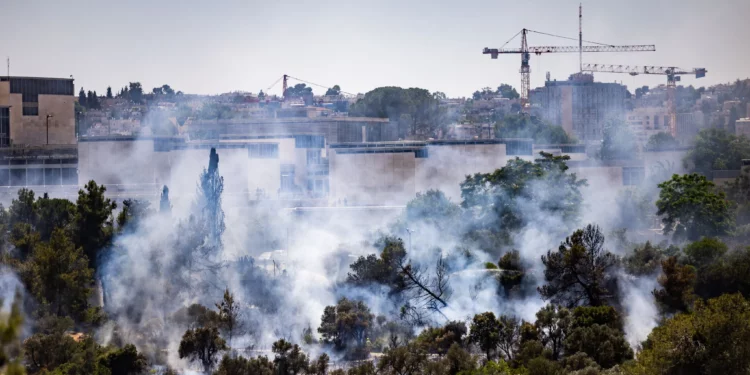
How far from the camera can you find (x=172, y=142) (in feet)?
160

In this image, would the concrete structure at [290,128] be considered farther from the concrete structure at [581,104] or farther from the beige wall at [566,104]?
the concrete structure at [581,104]

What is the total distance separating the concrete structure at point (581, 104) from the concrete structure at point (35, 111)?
51595 mm

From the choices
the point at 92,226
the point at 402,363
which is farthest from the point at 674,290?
the point at 92,226

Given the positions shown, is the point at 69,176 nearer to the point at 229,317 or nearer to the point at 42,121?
the point at 42,121

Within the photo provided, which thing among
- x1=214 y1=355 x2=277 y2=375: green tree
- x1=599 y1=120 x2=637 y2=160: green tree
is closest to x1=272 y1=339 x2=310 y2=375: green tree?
x1=214 y1=355 x2=277 y2=375: green tree

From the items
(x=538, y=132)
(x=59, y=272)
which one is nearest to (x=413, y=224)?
(x=59, y=272)

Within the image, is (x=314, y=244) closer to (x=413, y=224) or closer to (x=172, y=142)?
(x=413, y=224)

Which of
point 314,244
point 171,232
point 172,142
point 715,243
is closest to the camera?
point 715,243

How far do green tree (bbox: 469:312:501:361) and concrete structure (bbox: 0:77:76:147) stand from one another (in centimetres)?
3384

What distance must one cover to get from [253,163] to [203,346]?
2614cm

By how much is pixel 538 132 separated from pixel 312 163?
88.8ft

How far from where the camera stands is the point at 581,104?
321 feet

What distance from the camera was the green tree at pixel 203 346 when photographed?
22703 mm

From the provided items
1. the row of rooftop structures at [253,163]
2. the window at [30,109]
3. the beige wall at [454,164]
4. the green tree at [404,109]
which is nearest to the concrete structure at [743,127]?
the green tree at [404,109]
